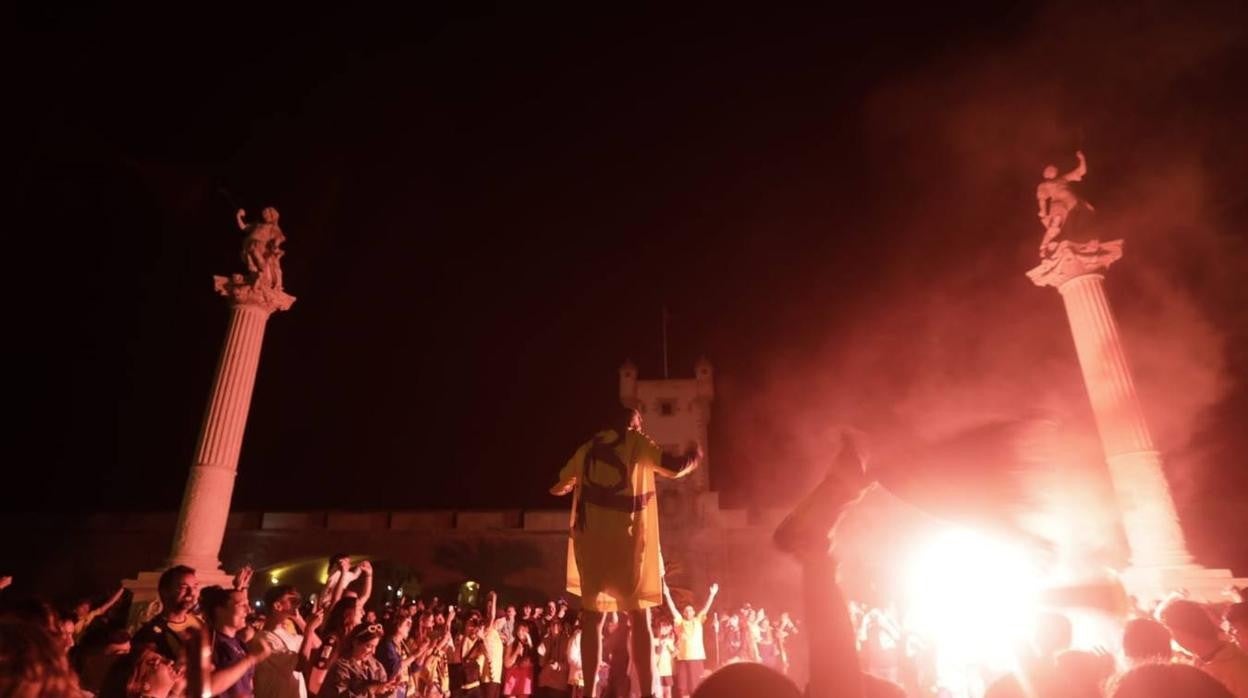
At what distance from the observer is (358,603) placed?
16.8ft

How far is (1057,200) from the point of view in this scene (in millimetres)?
13977

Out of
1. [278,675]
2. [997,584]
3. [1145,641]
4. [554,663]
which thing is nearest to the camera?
[997,584]

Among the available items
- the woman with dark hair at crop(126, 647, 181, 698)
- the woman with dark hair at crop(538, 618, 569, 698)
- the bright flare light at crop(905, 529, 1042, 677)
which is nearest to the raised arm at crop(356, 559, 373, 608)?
the woman with dark hair at crop(126, 647, 181, 698)

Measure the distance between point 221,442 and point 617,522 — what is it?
10809 mm

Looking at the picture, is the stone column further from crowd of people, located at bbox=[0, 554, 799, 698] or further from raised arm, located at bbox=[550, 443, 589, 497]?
raised arm, located at bbox=[550, 443, 589, 497]

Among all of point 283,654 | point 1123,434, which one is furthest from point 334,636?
point 1123,434

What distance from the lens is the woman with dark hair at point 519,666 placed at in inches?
500

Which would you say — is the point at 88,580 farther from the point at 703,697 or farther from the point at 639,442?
the point at 703,697

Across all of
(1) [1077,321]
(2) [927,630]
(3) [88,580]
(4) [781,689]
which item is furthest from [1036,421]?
(3) [88,580]

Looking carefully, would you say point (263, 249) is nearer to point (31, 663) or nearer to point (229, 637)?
point (229, 637)

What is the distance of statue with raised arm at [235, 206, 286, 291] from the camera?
13211 mm

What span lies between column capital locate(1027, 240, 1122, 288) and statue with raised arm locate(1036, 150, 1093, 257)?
14.0 inches

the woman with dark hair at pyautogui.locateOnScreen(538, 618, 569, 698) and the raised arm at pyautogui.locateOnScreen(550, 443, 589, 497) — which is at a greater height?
the raised arm at pyautogui.locateOnScreen(550, 443, 589, 497)

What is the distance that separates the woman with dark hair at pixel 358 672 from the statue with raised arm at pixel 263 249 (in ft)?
35.3
